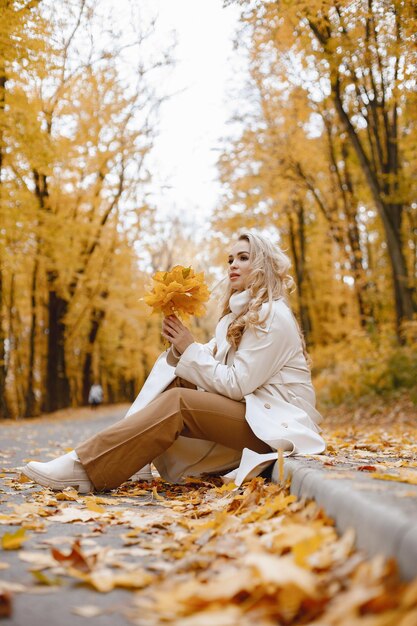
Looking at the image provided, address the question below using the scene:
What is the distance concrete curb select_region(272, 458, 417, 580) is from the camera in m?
1.69

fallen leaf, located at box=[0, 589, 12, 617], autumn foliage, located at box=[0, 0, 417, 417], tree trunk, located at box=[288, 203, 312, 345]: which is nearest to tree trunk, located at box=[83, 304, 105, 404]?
autumn foliage, located at box=[0, 0, 417, 417]

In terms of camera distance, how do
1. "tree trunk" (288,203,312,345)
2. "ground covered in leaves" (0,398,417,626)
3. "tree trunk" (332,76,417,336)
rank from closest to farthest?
"ground covered in leaves" (0,398,417,626)
"tree trunk" (332,76,417,336)
"tree trunk" (288,203,312,345)

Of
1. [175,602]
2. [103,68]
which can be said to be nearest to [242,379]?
[175,602]

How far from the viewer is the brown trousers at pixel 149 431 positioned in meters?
3.73

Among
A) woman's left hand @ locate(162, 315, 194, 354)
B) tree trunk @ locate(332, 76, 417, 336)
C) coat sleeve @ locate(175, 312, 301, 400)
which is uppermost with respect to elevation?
tree trunk @ locate(332, 76, 417, 336)

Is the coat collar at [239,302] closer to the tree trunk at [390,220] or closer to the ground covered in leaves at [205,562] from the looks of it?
the ground covered in leaves at [205,562]

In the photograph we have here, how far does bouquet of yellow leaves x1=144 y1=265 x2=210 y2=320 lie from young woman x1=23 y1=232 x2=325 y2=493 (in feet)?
0.33

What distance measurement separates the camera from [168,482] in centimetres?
436

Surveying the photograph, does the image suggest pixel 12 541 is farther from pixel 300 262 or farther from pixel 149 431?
pixel 300 262

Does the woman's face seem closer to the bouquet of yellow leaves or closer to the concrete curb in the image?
the bouquet of yellow leaves

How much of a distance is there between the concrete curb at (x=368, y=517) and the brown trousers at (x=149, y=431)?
109cm

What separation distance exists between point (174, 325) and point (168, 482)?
1163mm

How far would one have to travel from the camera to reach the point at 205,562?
2150 mm

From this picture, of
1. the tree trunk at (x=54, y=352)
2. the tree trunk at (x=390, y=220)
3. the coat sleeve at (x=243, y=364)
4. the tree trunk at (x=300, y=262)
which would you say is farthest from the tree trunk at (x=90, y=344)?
the coat sleeve at (x=243, y=364)
